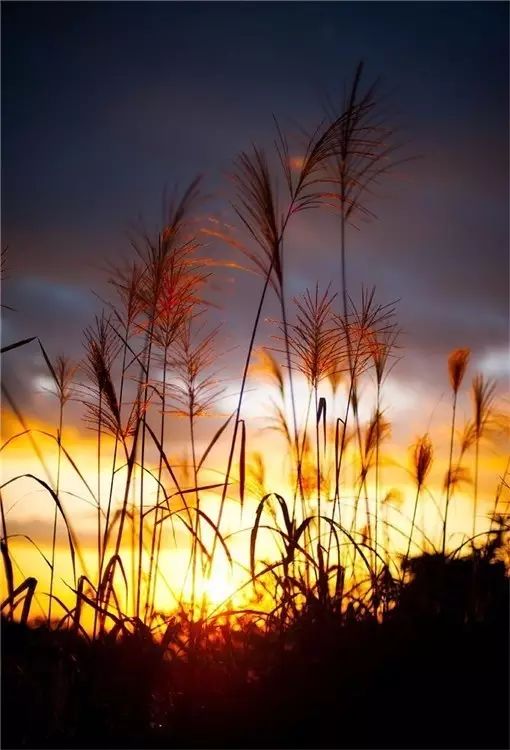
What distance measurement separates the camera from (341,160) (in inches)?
129

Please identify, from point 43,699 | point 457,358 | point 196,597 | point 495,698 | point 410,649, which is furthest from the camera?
point 457,358

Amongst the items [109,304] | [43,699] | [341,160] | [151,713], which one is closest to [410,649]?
[151,713]

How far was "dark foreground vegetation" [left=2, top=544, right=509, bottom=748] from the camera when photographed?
6.61 feet

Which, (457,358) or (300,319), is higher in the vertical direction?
(457,358)

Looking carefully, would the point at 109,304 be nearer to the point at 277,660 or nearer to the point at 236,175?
the point at 236,175

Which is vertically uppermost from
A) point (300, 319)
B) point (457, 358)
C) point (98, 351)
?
point (457, 358)

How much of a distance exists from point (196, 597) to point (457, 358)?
2.18m

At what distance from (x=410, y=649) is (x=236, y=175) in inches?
72.6

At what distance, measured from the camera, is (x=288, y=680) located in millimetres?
2211

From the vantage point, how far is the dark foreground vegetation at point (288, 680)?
2014mm

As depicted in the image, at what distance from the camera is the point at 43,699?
2.41 meters

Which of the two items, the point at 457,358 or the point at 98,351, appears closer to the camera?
the point at 98,351

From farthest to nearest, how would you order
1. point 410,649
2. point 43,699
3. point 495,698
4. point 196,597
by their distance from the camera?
point 196,597 < point 43,699 < point 410,649 < point 495,698

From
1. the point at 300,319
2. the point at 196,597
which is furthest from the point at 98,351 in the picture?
the point at 196,597
